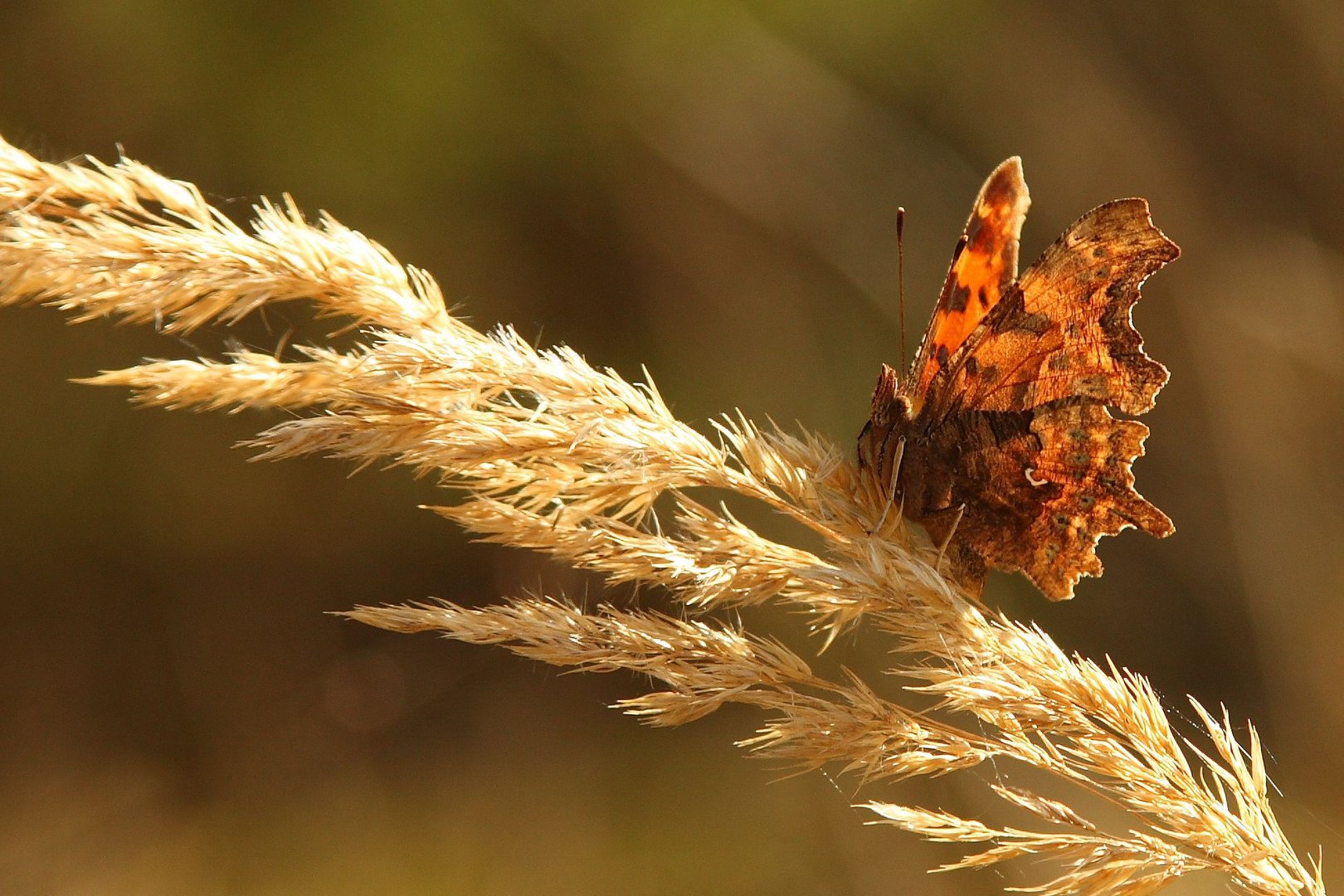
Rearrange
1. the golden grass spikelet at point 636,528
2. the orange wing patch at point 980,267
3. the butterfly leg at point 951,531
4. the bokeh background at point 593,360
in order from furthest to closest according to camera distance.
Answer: the bokeh background at point 593,360
the orange wing patch at point 980,267
the butterfly leg at point 951,531
the golden grass spikelet at point 636,528

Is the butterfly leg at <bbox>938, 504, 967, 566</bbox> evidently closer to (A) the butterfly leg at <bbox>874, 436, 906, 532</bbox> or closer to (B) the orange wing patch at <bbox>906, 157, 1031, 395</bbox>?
(A) the butterfly leg at <bbox>874, 436, 906, 532</bbox>

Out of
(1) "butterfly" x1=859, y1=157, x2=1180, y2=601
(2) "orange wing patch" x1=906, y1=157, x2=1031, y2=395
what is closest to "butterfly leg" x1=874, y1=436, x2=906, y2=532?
(1) "butterfly" x1=859, y1=157, x2=1180, y2=601

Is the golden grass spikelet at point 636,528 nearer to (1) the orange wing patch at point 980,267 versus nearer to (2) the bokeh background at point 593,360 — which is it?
(1) the orange wing patch at point 980,267

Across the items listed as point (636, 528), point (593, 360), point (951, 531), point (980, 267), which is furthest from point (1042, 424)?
point (593, 360)

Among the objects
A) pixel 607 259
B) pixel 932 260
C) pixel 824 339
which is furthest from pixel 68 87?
pixel 932 260

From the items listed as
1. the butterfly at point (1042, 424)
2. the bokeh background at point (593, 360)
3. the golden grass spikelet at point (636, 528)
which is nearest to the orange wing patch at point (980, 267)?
the butterfly at point (1042, 424)

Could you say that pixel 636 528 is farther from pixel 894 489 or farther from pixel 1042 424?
pixel 1042 424
